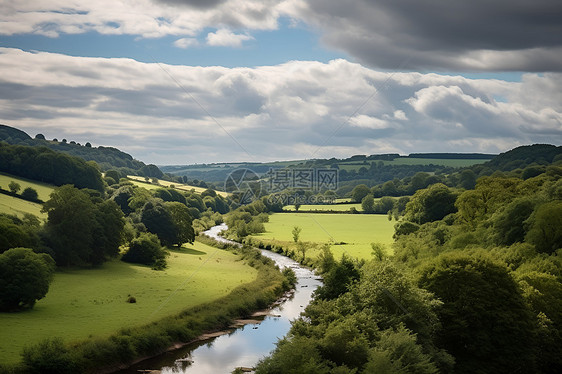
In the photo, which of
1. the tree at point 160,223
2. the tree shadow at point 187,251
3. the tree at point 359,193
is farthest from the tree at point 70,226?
the tree at point 359,193

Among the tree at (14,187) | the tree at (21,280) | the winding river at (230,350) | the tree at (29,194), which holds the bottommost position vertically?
the winding river at (230,350)

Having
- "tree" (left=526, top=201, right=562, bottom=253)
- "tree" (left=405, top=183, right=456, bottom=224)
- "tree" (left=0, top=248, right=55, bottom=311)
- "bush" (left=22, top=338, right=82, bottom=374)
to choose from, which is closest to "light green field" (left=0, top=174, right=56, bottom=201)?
"tree" (left=0, top=248, right=55, bottom=311)

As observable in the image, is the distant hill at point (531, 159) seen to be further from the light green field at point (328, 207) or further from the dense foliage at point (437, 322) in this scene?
the dense foliage at point (437, 322)

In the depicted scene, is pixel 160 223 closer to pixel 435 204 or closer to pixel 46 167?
pixel 46 167

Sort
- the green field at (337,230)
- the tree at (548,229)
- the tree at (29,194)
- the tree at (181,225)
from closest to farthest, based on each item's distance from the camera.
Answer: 1. the tree at (548,229)
2. the tree at (181,225)
3. the green field at (337,230)
4. the tree at (29,194)

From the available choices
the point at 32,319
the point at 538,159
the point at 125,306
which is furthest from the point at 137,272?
the point at 538,159

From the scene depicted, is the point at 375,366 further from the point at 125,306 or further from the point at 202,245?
the point at 202,245

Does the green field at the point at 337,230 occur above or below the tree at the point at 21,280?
below
